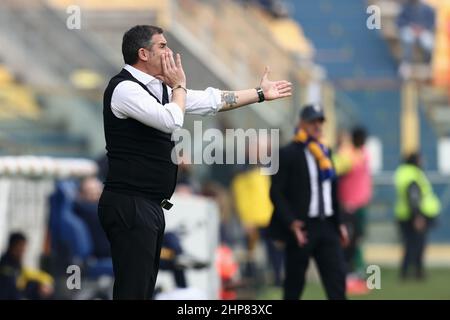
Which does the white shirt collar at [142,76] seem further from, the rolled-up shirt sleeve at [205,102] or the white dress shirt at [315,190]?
the white dress shirt at [315,190]

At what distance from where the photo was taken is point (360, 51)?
2881cm

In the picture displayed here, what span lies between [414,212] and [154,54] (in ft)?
41.4

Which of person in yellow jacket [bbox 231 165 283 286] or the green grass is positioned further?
person in yellow jacket [bbox 231 165 283 286]

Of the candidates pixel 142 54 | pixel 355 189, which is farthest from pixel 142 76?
pixel 355 189

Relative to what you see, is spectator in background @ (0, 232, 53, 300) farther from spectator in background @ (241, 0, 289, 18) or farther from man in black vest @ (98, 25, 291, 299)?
spectator in background @ (241, 0, 289, 18)

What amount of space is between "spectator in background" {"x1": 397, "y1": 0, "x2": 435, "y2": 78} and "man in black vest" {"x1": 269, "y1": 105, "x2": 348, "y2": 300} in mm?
14527

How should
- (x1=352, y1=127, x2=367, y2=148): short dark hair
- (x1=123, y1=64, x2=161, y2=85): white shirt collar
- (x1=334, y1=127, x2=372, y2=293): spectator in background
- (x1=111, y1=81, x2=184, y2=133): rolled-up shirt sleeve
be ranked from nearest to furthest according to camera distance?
(x1=111, y1=81, x2=184, y2=133): rolled-up shirt sleeve, (x1=123, y1=64, x2=161, y2=85): white shirt collar, (x1=334, y1=127, x2=372, y2=293): spectator in background, (x1=352, y1=127, x2=367, y2=148): short dark hair

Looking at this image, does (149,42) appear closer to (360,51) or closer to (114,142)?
(114,142)

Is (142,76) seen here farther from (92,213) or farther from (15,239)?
(92,213)

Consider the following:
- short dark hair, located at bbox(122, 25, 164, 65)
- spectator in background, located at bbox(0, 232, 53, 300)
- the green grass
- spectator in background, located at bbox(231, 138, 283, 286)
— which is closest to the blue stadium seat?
spectator in background, located at bbox(0, 232, 53, 300)

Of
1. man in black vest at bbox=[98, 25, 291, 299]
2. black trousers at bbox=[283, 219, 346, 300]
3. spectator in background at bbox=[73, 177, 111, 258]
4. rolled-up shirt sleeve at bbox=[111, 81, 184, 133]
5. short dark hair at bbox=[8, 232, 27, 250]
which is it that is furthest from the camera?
spectator in background at bbox=[73, 177, 111, 258]

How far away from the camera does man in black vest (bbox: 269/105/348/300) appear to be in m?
11.3

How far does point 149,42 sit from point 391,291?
31.6 feet

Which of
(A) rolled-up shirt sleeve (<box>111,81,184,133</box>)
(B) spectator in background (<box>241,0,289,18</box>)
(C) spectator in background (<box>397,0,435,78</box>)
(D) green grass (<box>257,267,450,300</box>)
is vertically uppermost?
(B) spectator in background (<box>241,0,289,18</box>)
